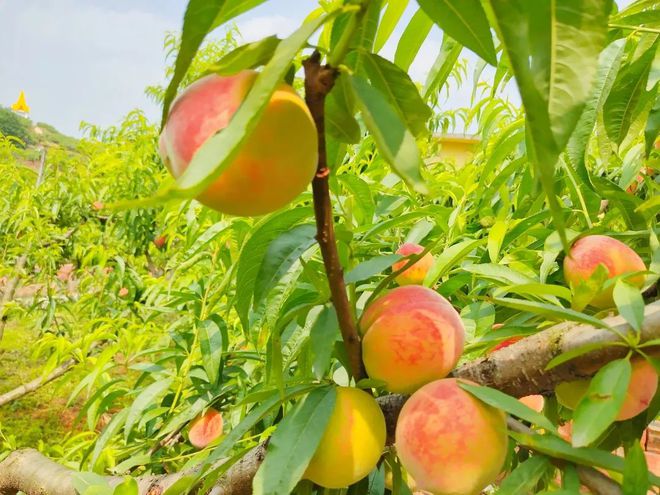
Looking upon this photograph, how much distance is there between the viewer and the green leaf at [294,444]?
0.36m

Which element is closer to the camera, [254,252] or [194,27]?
[194,27]

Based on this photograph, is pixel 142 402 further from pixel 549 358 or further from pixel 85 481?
pixel 549 358

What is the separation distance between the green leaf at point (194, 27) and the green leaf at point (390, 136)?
0.25ft

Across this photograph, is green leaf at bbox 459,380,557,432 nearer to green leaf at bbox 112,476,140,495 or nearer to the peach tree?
the peach tree

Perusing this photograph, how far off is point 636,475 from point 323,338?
21 cm

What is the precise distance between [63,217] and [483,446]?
3036 mm

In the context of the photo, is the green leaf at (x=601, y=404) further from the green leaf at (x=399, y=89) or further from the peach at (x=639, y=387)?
the green leaf at (x=399, y=89)

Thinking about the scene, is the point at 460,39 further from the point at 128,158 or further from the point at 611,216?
the point at 128,158

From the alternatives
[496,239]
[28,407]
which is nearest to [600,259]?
[496,239]

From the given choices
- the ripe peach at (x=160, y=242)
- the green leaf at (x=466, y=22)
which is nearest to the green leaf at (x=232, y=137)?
the green leaf at (x=466, y=22)

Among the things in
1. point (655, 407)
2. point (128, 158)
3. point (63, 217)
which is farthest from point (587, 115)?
point (63, 217)

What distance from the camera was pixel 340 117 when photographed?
0.36m

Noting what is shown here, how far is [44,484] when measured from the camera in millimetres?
786

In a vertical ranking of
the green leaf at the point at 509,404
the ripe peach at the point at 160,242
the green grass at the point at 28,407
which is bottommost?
the green grass at the point at 28,407
